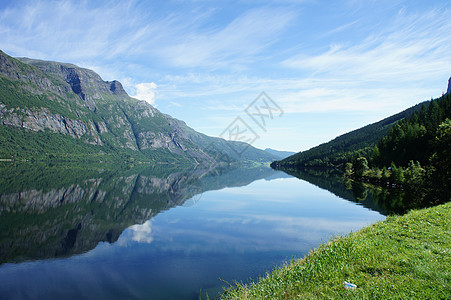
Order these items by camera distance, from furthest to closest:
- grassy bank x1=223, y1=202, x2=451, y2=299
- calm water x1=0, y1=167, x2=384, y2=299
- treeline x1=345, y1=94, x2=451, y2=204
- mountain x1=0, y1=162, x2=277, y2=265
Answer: treeline x1=345, y1=94, x2=451, y2=204 < mountain x1=0, y1=162, x2=277, y2=265 < calm water x1=0, y1=167, x2=384, y2=299 < grassy bank x1=223, y1=202, x2=451, y2=299

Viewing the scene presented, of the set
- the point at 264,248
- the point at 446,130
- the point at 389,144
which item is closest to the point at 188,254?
the point at 264,248

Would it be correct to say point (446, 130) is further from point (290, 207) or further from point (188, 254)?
point (188, 254)

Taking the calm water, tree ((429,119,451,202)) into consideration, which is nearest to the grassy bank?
the calm water

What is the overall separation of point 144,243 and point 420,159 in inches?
3476

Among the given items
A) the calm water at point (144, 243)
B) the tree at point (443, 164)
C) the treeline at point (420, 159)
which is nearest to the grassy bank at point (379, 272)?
the calm water at point (144, 243)

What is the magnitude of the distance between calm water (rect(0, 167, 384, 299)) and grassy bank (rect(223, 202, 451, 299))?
6.82 m

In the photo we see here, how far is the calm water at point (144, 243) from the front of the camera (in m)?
16.9

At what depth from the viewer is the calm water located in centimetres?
1694

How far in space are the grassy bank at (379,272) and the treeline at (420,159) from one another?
88.5 ft

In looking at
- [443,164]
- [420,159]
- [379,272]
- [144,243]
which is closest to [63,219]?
[144,243]

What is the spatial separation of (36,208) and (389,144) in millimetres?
115470

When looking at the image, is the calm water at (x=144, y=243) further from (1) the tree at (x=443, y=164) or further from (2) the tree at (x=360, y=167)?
(2) the tree at (x=360, y=167)

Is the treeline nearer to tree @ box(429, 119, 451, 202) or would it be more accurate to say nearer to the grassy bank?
tree @ box(429, 119, 451, 202)

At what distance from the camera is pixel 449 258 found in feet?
35.1
